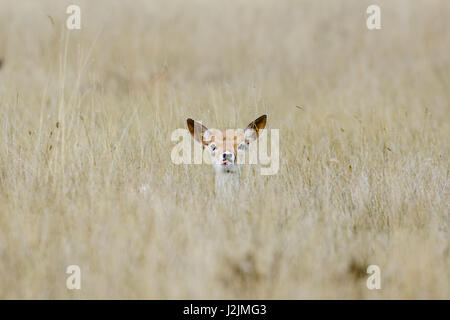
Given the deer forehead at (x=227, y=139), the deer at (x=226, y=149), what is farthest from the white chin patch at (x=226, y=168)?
the deer forehead at (x=227, y=139)

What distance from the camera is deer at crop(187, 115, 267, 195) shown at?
3.98 m

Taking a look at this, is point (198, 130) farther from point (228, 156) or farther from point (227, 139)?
point (228, 156)

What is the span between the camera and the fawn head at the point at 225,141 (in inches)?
156

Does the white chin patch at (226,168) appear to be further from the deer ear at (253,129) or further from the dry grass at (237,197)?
the deer ear at (253,129)

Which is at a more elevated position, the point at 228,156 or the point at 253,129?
the point at 253,129

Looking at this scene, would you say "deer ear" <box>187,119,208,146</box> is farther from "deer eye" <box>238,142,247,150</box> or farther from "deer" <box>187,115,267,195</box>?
"deer eye" <box>238,142,247,150</box>

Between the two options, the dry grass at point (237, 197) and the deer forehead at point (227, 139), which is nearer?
the dry grass at point (237, 197)

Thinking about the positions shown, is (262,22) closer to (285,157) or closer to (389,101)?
Answer: (389,101)

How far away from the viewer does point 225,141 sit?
13.3ft

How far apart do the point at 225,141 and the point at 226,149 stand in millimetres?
72

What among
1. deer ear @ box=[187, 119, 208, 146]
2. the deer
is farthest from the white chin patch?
deer ear @ box=[187, 119, 208, 146]

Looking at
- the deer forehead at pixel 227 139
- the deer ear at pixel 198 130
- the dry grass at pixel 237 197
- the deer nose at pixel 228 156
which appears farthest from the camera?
the deer ear at pixel 198 130

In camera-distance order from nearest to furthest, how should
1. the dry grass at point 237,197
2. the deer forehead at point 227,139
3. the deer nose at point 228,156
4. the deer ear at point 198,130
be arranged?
the dry grass at point 237,197
the deer nose at point 228,156
the deer forehead at point 227,139
the deer ear at point 198,130

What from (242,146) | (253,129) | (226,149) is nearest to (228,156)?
(226,149)
